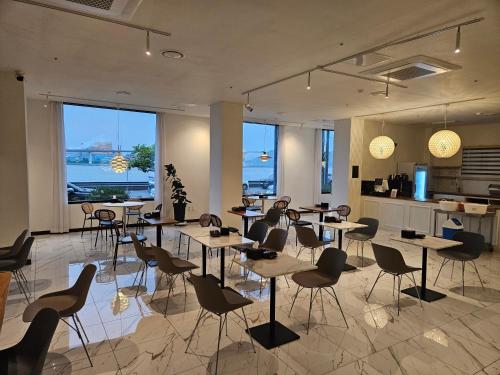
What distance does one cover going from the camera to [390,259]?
4.05 meters

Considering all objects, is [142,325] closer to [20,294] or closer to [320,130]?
→ [20,294]

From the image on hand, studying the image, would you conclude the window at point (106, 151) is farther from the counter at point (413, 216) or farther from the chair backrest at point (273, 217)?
the counter at point (413, 216)

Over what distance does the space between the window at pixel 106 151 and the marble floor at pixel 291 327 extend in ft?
12.3

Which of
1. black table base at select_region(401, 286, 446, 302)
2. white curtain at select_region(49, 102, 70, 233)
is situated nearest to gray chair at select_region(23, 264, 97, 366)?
black table base at select_region(401, 286, 446, 302)

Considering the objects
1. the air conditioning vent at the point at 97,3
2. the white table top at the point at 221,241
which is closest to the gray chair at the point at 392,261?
the white table top at the point at 221,241

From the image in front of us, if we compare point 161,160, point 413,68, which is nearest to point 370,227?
point 413,68

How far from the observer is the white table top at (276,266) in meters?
3.11

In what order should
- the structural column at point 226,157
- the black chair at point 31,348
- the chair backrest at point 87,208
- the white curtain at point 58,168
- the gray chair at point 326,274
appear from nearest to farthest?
the black chair at point 31,348
the gray chair at point 326,274
the structural column at point 226,157
the chair backrest at point 87,208
the white curtain at point 58,168

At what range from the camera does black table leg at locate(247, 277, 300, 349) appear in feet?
10.6

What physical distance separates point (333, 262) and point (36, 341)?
2825 millimetres

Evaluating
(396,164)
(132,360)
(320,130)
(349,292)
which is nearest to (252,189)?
(320,130)

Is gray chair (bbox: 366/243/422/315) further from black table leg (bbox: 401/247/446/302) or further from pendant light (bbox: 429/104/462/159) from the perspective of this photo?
pendant light (bbox: 429/104/462/159)

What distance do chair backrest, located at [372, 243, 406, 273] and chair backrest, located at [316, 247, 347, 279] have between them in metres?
0.77

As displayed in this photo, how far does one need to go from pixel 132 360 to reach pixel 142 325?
25.5 inches
